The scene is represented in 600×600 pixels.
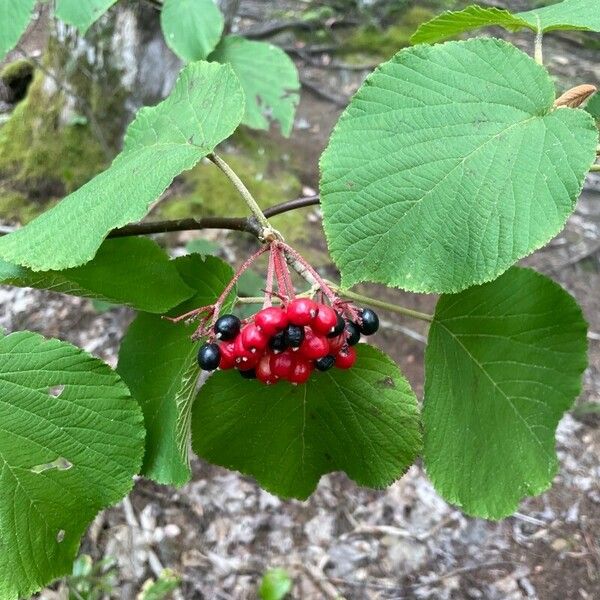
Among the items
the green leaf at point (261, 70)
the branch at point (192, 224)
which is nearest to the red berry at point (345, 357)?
the branch at point (192, 224)

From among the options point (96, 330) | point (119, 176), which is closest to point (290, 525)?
point (96, 330)

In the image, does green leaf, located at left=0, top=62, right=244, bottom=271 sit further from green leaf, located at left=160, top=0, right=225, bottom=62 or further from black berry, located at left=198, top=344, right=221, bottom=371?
green leaf, located at left=160, top=0, right=225, bottom=62

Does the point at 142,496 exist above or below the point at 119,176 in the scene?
below

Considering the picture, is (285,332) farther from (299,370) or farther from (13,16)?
(13,16)

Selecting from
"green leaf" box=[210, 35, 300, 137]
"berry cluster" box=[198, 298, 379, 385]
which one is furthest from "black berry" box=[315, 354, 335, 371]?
"green leaf" box=[210, 35, 300, 137]

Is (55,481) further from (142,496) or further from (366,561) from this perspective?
(366,561)
